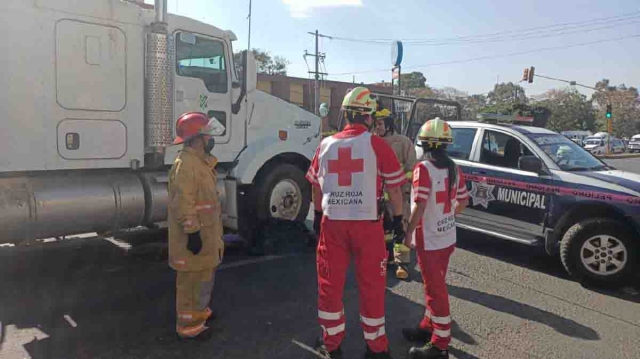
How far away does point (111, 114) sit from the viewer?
5.01 metres

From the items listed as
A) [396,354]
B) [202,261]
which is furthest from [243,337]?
[396,354]

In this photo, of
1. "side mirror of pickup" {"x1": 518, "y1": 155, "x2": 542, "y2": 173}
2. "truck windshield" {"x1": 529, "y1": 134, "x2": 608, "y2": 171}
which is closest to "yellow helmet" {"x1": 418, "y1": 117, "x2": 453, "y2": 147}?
"side mirror of pickup" {"x1": 518, "y1": 155, "x2": 542, "y2": 173}

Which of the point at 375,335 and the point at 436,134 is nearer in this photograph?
the point at 375,335

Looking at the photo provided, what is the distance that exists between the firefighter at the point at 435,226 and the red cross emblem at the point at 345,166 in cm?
53

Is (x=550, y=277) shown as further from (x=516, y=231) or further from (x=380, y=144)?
(x=380, y=144)

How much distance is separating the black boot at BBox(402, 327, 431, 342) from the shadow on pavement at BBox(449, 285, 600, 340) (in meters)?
1.13

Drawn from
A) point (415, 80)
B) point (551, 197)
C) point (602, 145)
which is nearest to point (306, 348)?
point (551, 197)

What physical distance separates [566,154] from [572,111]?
2730 inches

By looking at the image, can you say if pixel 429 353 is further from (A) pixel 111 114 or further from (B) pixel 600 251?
(A) pixel 111 114

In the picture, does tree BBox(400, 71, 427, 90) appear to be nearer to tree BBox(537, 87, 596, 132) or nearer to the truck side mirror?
tree BBox(537, 87, 596, 132)

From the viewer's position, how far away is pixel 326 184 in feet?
11.0

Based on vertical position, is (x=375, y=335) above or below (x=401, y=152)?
below

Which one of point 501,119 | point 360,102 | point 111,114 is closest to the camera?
point 360,102

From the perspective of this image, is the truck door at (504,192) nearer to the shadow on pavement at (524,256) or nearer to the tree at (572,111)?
the shadow on pavement at (524,256)
